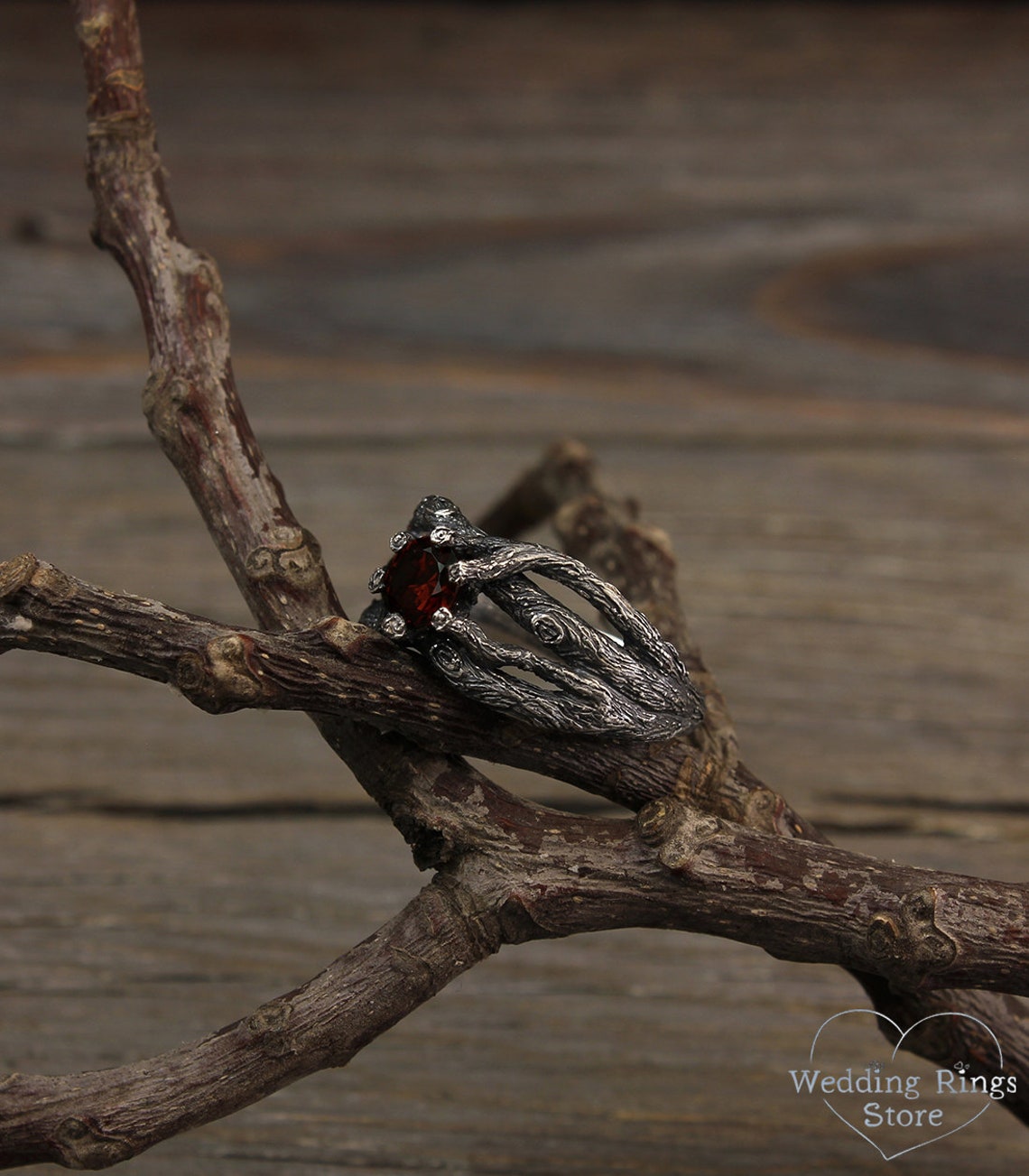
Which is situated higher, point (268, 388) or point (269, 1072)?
point (268, 388)

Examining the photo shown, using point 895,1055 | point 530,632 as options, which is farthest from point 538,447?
point 530,632

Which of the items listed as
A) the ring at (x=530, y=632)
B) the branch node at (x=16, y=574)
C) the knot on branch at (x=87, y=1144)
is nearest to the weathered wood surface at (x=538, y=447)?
the knot on branch at (x=87, y=1144)

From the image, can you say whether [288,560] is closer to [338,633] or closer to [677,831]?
[338,633]

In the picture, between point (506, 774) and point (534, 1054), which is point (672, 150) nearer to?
point (506, 774)

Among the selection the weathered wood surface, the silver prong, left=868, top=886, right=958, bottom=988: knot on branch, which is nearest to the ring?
the silver prong

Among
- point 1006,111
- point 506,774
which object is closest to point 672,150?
point 1006,111
